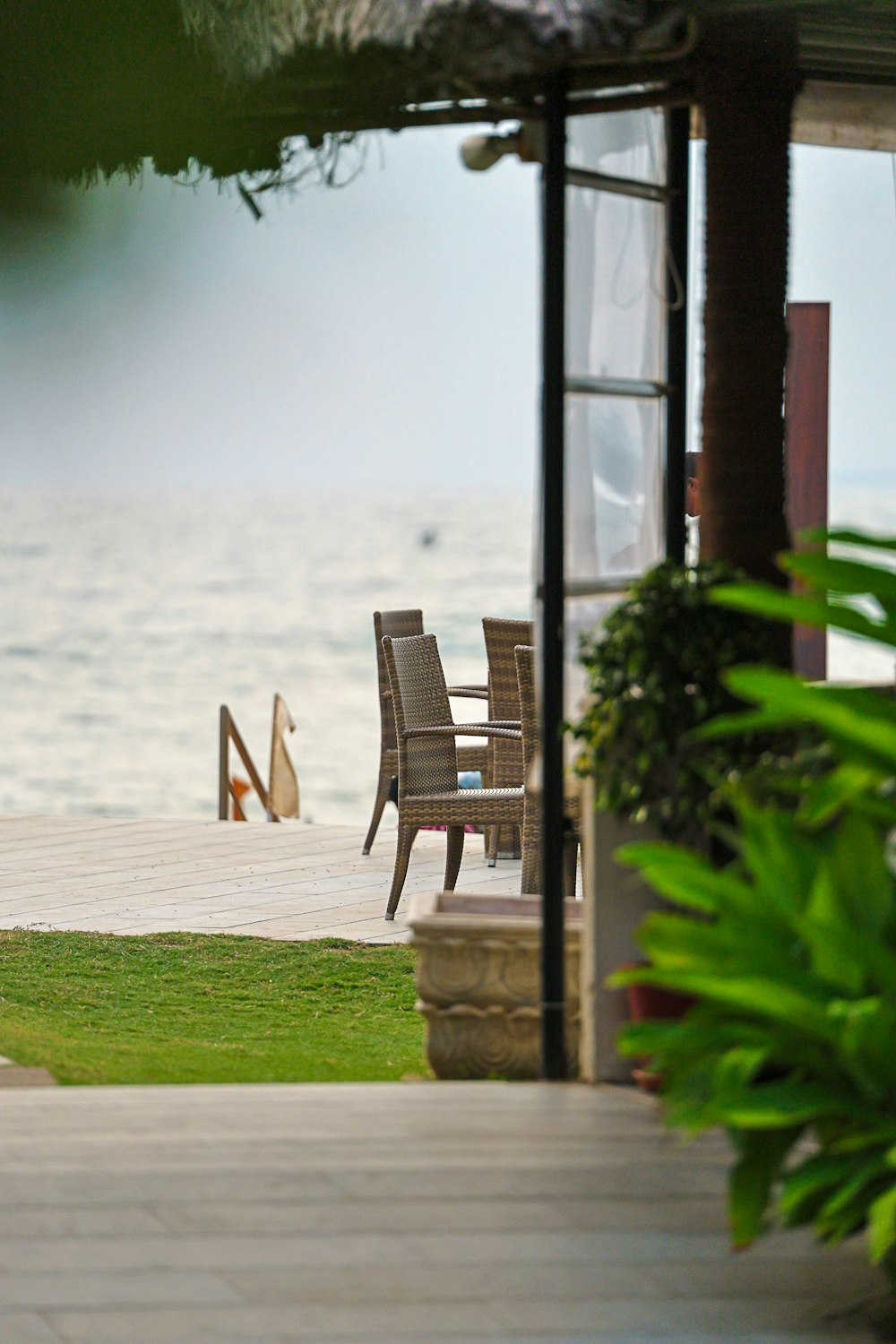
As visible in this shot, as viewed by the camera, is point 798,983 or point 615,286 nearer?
point 798,983

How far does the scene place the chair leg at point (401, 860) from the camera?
5.43 meters

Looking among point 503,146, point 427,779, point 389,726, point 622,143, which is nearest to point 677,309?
point 622,143

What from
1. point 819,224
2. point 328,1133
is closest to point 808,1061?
point 328,1133

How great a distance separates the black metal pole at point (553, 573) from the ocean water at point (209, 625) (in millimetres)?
14257

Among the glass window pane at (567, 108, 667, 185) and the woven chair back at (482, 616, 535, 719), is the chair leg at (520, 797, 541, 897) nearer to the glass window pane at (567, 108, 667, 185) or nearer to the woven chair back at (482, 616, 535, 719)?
the woven chair back at (482, 616, 535, 719)

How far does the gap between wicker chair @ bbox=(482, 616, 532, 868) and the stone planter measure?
2.69m

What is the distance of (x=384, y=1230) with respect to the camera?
6.56ft

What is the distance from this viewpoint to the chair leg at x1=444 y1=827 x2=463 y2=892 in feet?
18.2

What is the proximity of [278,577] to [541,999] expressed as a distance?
1032 inches

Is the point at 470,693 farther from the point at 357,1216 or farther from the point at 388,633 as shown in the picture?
the point at 357,1216

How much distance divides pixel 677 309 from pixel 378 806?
365 cm

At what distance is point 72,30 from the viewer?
66 cm

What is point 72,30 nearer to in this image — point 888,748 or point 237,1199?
point 888,748

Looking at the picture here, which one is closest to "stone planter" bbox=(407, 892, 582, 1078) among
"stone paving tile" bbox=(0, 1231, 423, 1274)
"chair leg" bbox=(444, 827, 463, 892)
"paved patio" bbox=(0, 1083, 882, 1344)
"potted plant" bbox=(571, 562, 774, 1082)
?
"potted plant" bbox=(571, 562, 774, 1082)
